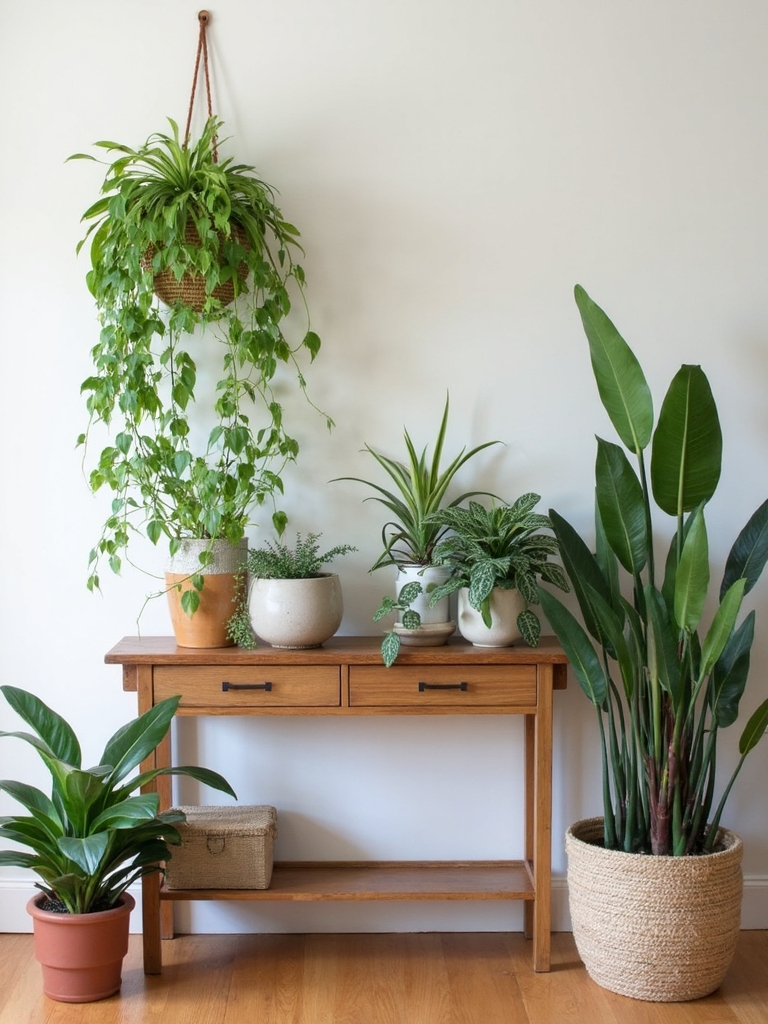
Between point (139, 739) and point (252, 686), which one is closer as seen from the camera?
point (139, 739)

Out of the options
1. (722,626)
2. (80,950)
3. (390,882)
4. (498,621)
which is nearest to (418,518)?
(498,621)

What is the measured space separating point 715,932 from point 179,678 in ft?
4.80

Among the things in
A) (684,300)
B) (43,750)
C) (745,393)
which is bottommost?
(43,750)

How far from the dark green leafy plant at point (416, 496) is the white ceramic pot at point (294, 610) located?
0.21 meters

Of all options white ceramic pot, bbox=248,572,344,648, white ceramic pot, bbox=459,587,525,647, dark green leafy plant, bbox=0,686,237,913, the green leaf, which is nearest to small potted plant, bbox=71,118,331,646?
white ceramic pot, bbox=248,572,344,648

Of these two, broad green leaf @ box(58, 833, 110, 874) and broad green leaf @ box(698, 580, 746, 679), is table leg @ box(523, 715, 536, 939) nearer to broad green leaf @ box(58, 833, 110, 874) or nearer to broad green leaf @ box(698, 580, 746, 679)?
broad green leaf @ box(698, 580, 746, 679)

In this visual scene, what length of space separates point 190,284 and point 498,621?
1.18 meters

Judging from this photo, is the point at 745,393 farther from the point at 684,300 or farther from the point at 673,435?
the point at 673,435

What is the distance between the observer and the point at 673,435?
2598mm

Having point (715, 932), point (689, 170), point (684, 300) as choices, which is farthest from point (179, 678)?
point (689, 170)

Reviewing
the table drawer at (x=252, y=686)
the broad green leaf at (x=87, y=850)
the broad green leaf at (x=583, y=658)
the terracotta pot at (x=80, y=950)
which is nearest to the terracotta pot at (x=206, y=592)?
the table drawer at (x=252, y=686)

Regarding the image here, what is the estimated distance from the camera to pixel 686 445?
2.60m

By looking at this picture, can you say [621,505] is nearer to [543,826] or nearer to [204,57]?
[543,826]

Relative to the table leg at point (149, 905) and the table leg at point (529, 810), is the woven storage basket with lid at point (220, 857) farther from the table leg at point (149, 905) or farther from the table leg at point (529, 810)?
the table leg at point (529, 810)
